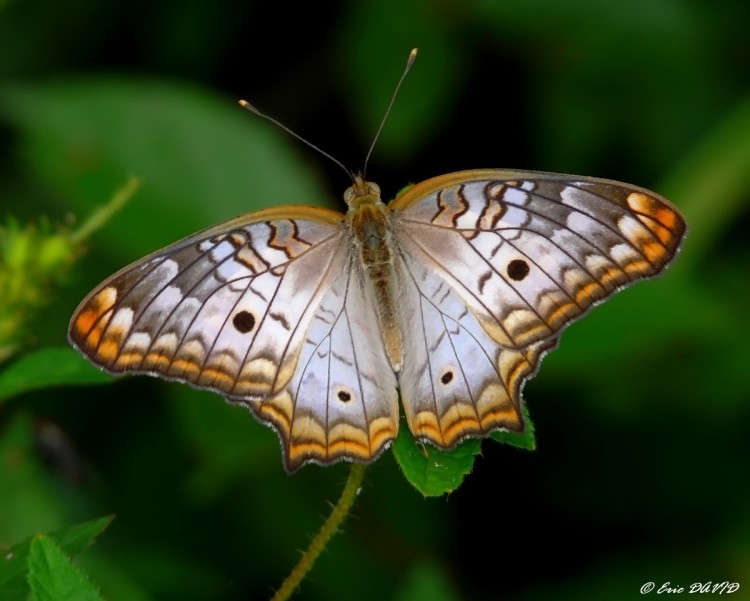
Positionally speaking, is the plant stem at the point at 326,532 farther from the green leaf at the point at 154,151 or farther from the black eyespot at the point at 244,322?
the green leaf at the point at 154,151

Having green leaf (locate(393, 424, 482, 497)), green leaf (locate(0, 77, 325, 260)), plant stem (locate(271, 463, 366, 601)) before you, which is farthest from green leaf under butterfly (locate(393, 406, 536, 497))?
green leaf (locate(0, 77, 325, 260))

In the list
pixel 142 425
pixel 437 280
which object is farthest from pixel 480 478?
pixel 437 280

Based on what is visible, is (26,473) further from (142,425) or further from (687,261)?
(687,261)

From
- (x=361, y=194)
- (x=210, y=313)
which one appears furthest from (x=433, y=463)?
(x=361, y=194)

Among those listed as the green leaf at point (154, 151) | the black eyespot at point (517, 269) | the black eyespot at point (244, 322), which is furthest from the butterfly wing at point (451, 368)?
the green leaf at point (154, 151)

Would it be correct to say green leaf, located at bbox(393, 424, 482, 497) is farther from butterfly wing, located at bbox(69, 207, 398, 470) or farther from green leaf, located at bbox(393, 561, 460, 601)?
green leaf, located at bbox(393, 561, 460, 601)

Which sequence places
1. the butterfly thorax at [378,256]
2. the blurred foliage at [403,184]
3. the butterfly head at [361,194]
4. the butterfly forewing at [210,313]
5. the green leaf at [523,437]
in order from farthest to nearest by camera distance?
the blurred foliage at [403,184]
the butterfly head at [361,194]
the butterfly thorax at [378,256]
the butterfly forewing at [210,313]
the green leaf at [523,437]
